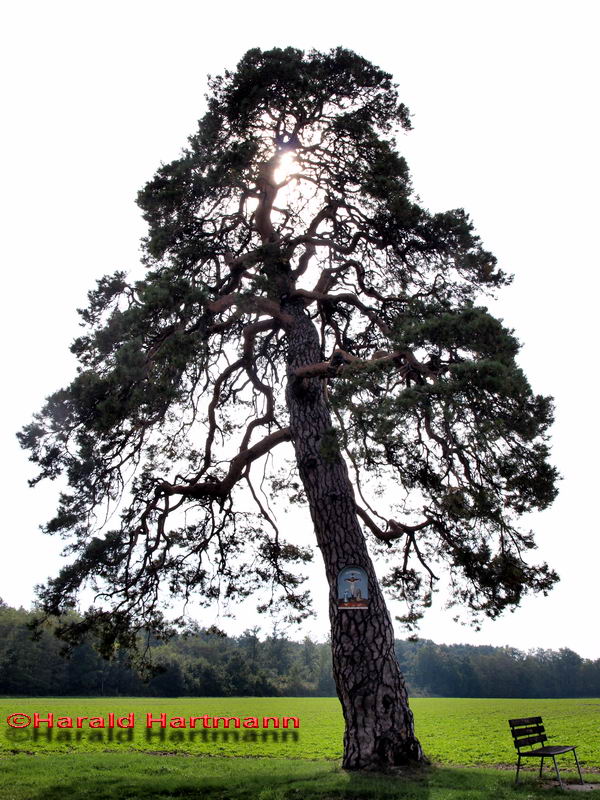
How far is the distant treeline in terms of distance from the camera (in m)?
47.9

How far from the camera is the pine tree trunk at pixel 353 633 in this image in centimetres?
722

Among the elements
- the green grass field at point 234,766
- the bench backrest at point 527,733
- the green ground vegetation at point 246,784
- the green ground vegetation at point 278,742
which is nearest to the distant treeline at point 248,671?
the green ground vegetation at point 278,742

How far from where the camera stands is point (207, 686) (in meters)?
51.7

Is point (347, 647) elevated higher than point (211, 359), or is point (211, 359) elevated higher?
point (211, 359)

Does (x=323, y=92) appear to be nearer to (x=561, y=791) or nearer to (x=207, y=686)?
(x=561, y=791)

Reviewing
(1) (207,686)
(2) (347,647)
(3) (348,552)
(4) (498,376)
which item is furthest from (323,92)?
(1) (207,686)

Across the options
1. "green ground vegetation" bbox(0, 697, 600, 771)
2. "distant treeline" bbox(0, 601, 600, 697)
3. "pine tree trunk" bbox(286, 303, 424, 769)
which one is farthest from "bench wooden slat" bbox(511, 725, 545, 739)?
"distant treeline" bbox(0, 601, 600, 697)

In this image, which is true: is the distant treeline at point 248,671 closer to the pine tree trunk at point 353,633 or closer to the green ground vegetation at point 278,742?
the green ground vegetation at point 278,742

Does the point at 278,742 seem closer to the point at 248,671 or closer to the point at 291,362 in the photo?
the point at 291,362

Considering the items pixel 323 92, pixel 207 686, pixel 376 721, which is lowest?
pixel 207 686

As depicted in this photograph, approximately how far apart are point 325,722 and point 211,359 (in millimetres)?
22605

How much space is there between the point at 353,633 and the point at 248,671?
5183 cm

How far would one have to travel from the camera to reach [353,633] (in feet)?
25.2

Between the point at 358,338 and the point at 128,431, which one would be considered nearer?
the point at 128,431
